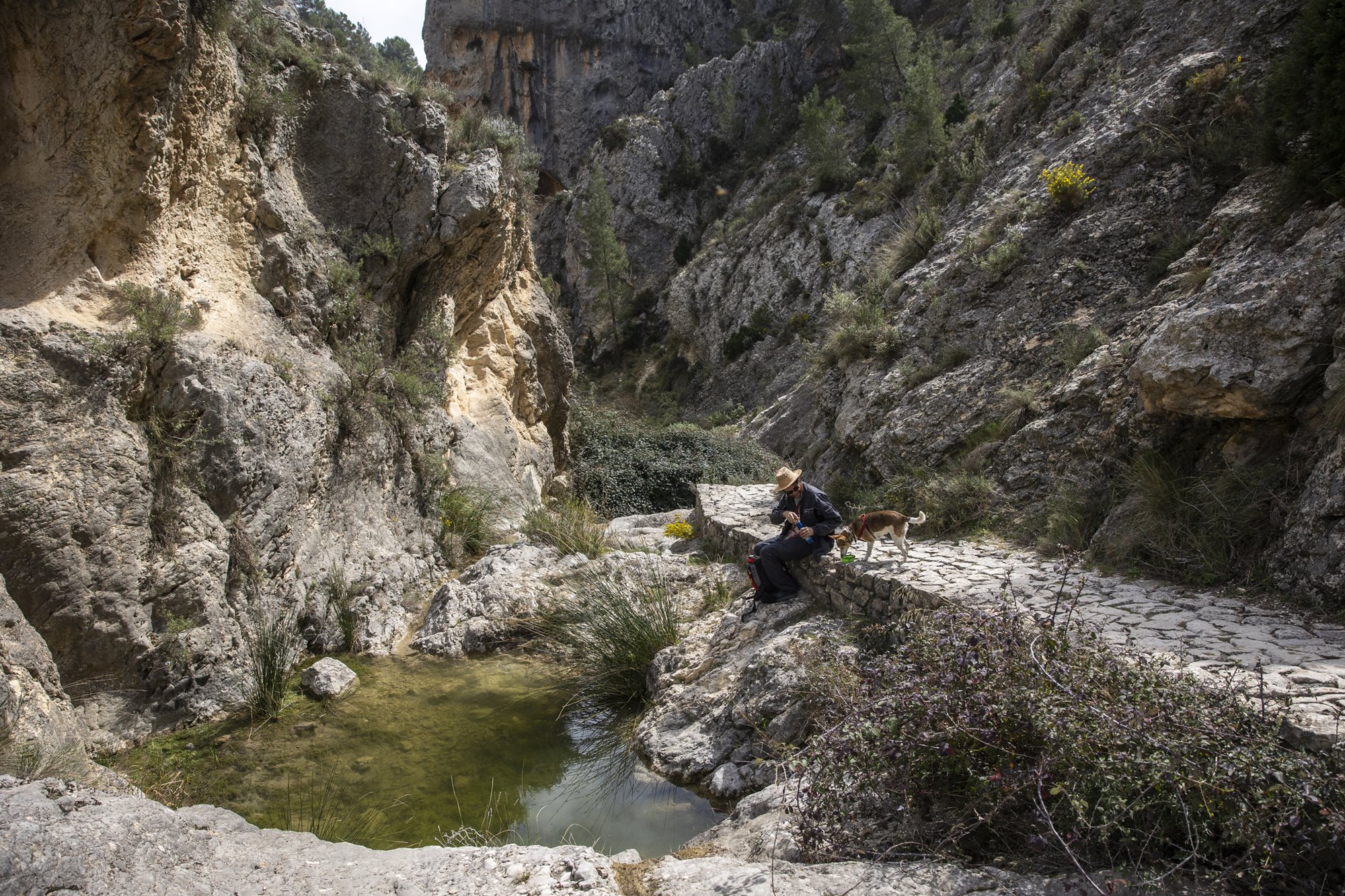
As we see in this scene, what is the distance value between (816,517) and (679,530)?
4.58m

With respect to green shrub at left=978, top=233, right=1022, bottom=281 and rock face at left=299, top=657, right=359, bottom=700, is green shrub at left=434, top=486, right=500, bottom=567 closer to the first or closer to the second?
rock face at left=299, top=657, right=359, bottom=700

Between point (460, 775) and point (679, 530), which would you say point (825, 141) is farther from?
point (460, 775)

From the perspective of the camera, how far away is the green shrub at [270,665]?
5.68 metres

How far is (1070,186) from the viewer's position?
368 inches

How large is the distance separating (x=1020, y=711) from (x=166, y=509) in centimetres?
648

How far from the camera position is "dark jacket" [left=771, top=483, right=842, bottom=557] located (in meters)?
6.59

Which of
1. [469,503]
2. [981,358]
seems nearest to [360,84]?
[469,503]

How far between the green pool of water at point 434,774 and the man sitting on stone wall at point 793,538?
1.93 m

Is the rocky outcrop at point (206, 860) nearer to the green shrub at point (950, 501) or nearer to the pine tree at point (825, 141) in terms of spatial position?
the green shrub at point (950, 501)

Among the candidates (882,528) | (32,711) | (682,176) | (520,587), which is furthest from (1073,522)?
(682,176)

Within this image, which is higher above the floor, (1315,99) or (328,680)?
(1315,99)

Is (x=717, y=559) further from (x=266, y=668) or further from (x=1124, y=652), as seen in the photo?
(x=1124, y=652)

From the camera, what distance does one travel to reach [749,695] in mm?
5078

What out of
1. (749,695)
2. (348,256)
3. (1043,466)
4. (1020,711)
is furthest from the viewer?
(348,256)
